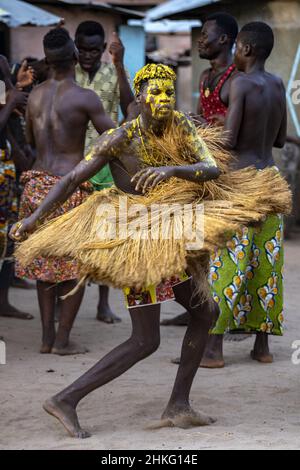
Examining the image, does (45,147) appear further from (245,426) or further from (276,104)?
(245,426)

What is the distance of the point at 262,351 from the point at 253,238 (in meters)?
0.74

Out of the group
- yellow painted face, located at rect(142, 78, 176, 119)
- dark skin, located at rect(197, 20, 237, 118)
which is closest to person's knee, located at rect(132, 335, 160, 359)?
yellow painted face, located at rect(142, 78, 176, 119)

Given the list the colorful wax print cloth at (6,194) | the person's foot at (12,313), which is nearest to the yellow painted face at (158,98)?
the colorful wax print cloth at (6,194)

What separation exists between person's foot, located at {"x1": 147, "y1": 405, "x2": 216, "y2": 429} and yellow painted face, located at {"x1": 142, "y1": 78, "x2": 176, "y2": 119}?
1.45 metres

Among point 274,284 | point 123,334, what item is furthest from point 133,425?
point 123,334

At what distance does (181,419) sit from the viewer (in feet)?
14.3

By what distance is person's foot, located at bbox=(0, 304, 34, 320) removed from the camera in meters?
6.98

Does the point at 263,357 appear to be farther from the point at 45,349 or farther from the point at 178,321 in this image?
the point at 45,349

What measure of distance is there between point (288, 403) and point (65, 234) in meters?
1.63

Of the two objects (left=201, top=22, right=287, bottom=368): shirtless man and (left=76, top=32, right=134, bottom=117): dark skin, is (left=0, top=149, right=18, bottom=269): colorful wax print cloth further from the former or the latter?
(left=201, top=22, right=287, bottom=368): shirtless man

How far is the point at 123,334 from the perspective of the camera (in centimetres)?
651

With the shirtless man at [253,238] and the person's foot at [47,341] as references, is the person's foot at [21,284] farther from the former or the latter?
the shirtless man at [253,238]

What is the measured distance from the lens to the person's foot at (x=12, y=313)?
698cm

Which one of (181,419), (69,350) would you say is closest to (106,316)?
(69,350)
